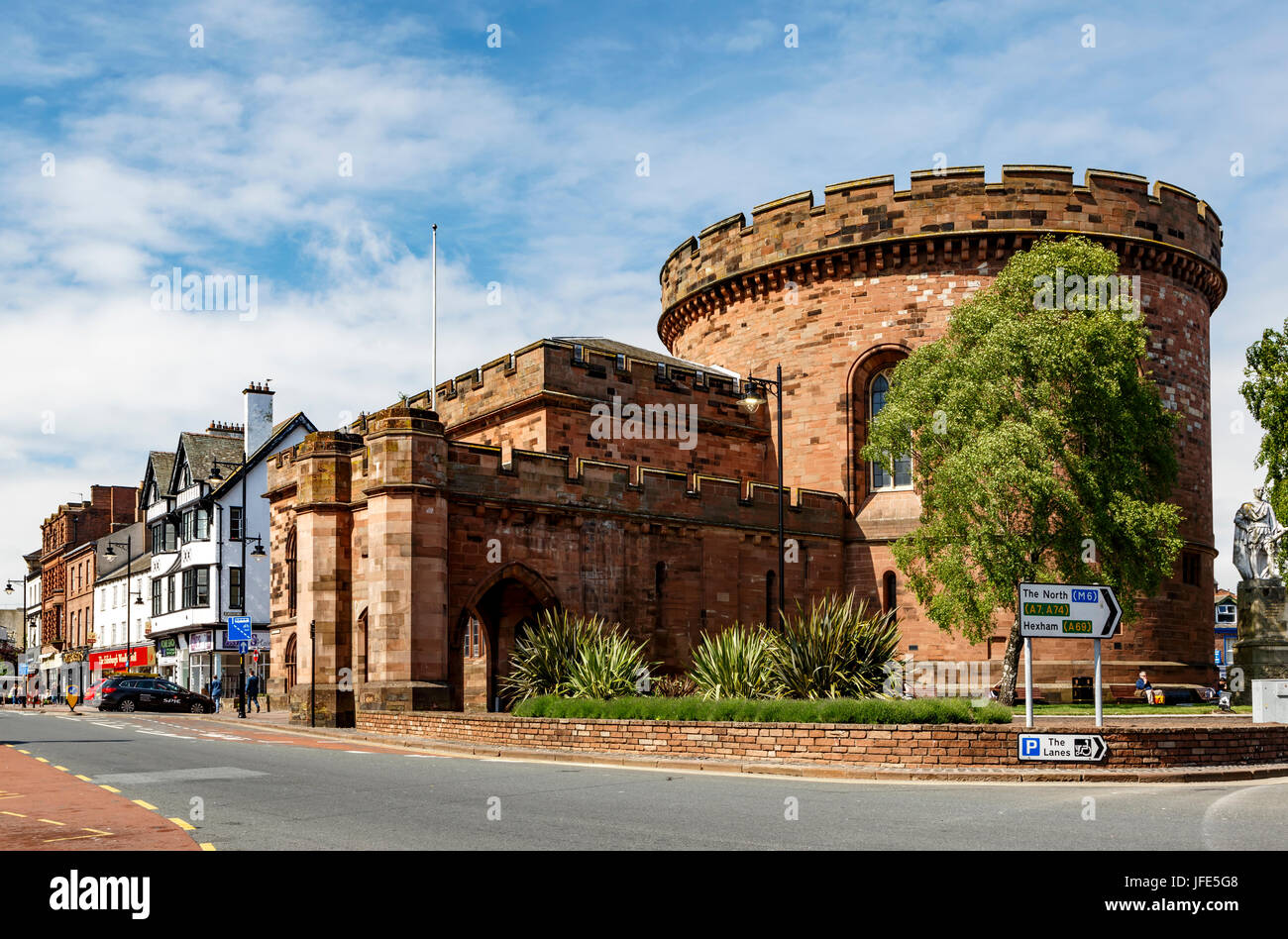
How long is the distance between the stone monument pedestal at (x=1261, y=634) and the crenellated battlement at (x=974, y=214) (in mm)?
9401

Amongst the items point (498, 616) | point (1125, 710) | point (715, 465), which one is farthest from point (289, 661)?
point (1125, 710)

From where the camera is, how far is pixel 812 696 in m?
20.3

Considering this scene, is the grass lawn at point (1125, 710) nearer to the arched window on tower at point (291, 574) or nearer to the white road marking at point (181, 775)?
the white road marking at point (181, 775)

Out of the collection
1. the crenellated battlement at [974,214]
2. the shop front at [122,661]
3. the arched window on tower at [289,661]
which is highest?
the crenellated battlement at [974,214]

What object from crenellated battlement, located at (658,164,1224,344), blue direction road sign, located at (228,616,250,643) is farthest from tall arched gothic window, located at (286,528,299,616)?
crenellated battlement, located at (658,164,1224,344)

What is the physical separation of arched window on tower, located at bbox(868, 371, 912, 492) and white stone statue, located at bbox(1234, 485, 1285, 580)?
9736 mm

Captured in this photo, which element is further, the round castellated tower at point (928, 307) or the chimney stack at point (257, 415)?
the chimney stack at point (257, 415)

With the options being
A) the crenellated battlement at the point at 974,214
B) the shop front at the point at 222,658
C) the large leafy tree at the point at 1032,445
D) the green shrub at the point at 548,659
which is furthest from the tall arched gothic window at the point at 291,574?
the shop front at the point at 222,658

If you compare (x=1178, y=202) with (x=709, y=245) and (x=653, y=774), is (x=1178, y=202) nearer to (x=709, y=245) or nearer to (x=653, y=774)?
(x=709, y=245)

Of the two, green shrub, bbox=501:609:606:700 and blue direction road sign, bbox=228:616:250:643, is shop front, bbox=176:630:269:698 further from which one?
green shrub, bbox=501:609:606:700

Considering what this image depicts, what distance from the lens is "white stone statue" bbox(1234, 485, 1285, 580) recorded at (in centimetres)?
3441

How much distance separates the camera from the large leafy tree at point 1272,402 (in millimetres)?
41219

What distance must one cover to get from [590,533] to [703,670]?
7.89 m
